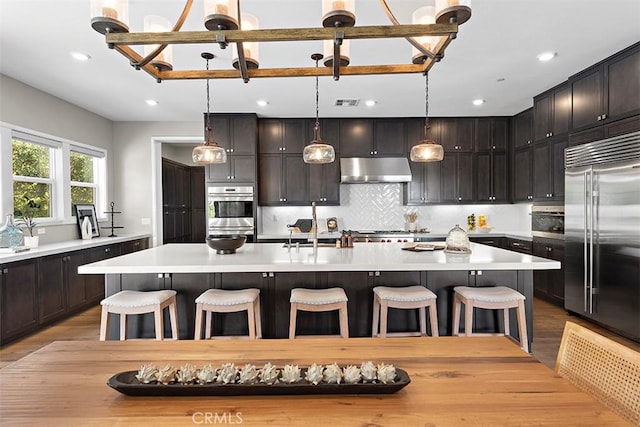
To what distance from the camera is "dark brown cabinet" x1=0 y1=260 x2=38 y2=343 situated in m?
3.28

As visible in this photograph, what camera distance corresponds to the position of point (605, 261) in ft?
11.4

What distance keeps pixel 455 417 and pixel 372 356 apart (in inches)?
15.3

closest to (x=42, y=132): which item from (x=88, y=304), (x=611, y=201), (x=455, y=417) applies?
(x=88, y=304)

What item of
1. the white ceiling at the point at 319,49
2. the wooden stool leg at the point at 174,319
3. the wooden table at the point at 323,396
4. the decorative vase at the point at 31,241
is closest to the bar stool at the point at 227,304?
the wooden stool leg at the point at 174,319

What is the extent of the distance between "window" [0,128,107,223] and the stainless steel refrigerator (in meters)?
6.24

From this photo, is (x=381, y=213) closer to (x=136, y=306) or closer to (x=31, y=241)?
(x=136, y=306)

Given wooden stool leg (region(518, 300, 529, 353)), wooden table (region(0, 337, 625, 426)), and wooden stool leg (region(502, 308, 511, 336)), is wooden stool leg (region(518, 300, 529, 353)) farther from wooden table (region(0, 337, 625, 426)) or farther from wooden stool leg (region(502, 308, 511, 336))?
wooden table (region(0, 337, 625, 426))

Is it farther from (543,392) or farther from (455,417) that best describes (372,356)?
(543,392)

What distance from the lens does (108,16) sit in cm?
134

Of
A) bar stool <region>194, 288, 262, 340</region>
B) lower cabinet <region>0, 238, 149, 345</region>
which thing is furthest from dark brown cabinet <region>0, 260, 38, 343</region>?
bar stool <region>194, 288, 262, 340</region>

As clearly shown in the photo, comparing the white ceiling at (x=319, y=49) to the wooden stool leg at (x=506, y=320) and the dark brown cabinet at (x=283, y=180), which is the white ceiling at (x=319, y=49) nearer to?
the dark brown cabinet at (x=283, y=180)

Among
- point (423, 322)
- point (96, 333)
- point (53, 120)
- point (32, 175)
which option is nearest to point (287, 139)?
point (53, 120)

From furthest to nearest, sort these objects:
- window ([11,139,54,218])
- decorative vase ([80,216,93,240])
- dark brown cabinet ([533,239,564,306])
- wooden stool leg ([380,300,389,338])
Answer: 1. decorative vase ([80,216,93,240])
2. dark brown cabinet ([533,239,564,306])
3. window ([11,139,54,218])
4. wooden stool leg ([380,300,389,338])

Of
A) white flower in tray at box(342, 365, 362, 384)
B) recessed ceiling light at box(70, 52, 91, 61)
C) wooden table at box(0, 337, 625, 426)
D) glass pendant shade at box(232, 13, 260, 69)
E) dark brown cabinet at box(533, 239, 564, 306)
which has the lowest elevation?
dark brown cabinet at box(533, 239, 564, 306)
